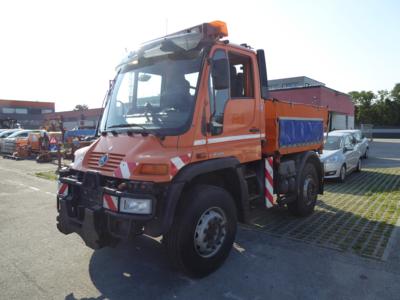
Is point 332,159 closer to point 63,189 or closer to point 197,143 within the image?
point 197,143

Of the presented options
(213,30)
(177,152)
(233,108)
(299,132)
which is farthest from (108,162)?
(299,132)

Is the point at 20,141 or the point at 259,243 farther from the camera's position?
the point at 20,141

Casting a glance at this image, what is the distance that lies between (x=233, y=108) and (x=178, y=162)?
130 cm

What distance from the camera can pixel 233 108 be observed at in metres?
4.30

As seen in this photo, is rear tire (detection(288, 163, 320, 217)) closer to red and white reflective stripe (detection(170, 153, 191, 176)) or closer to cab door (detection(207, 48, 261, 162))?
cab door (detection(207, 48, 261, 162))

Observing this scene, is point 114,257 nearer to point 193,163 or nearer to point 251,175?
point 193,163

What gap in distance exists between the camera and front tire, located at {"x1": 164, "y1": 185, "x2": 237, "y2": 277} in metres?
3.55

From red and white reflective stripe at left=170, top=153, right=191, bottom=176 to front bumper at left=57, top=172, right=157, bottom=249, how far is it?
356mm

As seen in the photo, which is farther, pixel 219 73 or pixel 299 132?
pixel 299 132

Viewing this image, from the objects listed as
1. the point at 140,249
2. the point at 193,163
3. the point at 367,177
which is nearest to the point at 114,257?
the point at 140,249

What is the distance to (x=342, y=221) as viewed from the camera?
5891mm

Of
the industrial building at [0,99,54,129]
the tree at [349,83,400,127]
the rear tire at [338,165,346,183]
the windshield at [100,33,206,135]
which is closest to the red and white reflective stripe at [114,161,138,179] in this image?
the windshield at [100,33,206,135]

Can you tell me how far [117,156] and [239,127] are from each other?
1773mm

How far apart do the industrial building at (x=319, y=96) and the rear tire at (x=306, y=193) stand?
1025 cm
